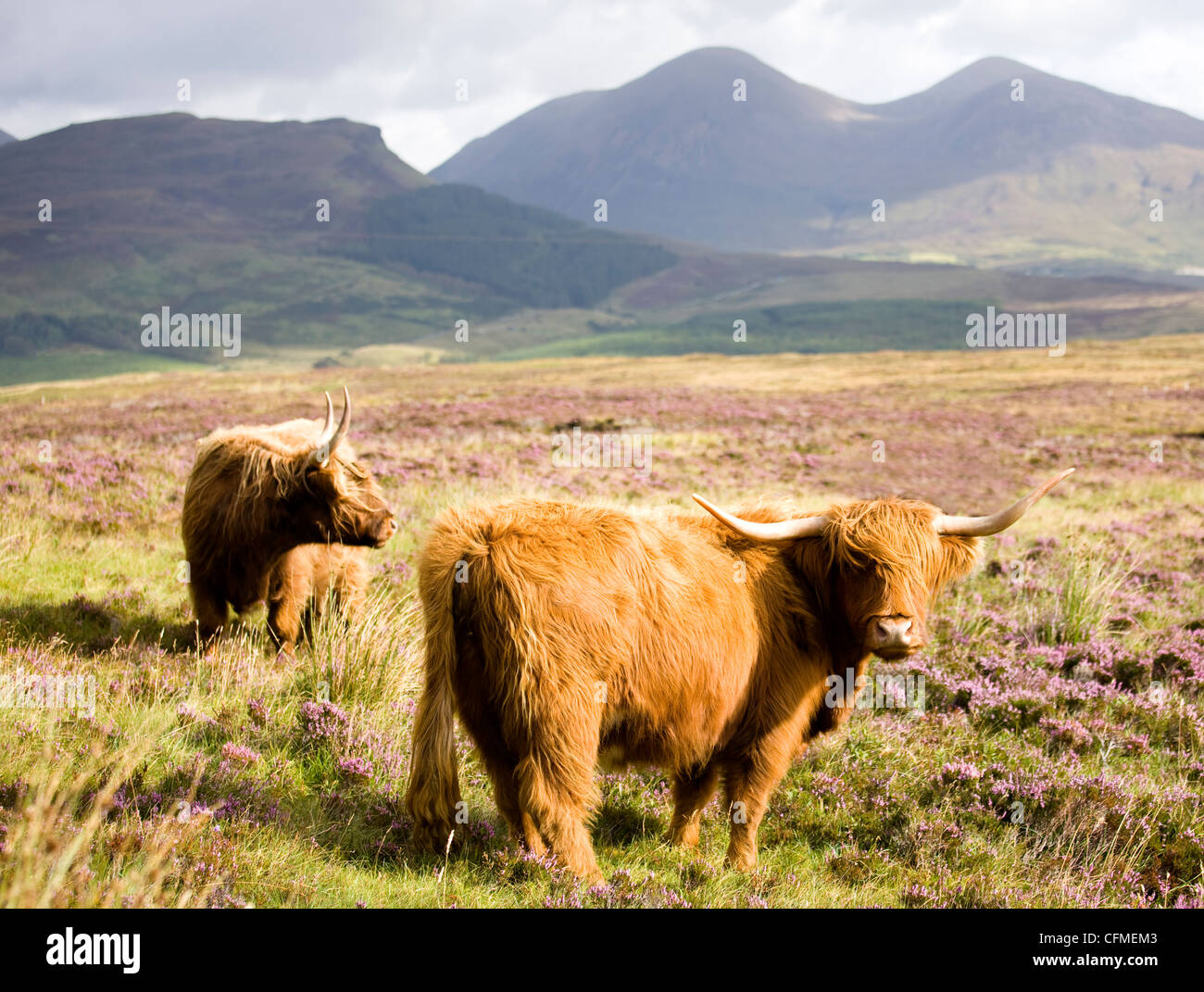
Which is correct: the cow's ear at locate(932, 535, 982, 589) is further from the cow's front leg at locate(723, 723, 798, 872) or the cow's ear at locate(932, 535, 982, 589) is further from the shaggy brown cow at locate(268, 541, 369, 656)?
the shaggy brown cow at locate(268, 541, 369, 656)

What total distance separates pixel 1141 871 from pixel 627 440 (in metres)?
17.1

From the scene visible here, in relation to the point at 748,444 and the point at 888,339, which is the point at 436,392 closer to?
the point at 748,444

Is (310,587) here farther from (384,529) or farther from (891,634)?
(891,634)

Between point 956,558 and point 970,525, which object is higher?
point 970,525

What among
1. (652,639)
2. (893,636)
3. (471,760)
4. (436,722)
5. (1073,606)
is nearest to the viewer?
(436,722)

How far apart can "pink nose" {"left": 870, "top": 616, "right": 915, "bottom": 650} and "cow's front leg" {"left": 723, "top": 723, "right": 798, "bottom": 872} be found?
0.66 meters

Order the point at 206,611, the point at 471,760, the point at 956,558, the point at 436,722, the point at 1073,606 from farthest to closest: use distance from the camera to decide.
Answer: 1. the point at 1073,606
2. the point at 206,611
3. the point at 471,760
4. the point at 956,558
5. the point at 436,722

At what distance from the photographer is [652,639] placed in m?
3.74

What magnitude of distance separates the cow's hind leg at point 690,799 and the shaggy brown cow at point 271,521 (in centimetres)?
279

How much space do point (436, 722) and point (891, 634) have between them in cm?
198

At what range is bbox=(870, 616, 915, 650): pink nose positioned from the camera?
154 inches

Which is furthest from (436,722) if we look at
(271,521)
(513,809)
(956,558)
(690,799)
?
(271,521)

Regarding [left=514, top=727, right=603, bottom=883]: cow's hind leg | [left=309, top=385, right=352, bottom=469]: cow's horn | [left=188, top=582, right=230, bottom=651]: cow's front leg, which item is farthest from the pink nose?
[left=188, top=582, right=230, bottom=651]: cow's front leg

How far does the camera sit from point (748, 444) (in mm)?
21547
